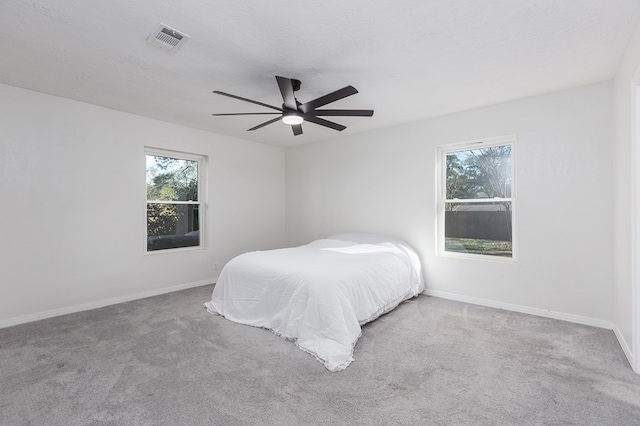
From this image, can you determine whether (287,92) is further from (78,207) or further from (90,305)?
(90,305)

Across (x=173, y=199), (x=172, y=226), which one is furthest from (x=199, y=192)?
(x=172, y=226)

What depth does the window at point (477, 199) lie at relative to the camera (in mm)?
3598

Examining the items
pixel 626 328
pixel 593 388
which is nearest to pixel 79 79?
pixel 593 388

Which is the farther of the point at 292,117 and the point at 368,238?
the point at 368,238

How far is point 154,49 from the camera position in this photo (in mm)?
2361

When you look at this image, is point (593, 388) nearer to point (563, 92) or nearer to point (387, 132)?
point (563, 92)

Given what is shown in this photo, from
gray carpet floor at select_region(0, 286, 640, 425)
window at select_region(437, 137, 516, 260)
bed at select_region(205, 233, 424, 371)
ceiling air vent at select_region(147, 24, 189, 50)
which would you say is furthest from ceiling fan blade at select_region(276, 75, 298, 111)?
window at select_region(437, 137, 516, 260)

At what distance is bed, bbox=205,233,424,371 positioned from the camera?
8.07 ft

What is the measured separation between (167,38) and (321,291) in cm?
225

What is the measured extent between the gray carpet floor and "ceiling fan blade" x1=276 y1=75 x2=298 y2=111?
2.06 metres

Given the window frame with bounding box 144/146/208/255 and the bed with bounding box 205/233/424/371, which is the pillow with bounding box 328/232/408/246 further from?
the window frame with bounding box 144/146/208/255

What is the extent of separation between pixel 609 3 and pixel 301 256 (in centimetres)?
309

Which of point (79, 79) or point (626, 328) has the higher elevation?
point (79, 79)

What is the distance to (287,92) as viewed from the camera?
96.0 inches
